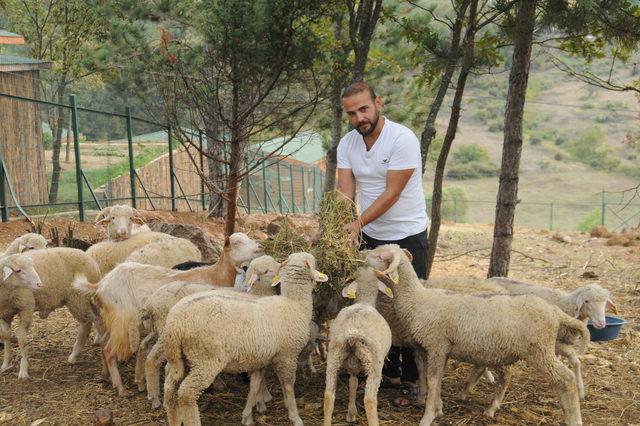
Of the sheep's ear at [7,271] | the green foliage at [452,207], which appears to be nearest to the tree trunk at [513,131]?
the sheep's ear at [7,271]

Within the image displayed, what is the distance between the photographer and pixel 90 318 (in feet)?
21.5

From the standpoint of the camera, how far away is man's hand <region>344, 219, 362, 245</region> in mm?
5438

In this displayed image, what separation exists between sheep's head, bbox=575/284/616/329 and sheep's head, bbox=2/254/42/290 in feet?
16.1

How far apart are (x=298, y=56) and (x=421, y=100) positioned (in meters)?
8.86

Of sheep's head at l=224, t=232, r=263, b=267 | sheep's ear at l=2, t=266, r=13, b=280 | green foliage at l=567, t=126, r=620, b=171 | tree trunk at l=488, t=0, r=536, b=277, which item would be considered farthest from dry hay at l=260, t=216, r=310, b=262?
green foliage at l=567, t=126, r=620, b=171

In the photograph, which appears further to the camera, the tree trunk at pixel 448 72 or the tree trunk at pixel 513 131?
the tree trunk at pixel 448 72

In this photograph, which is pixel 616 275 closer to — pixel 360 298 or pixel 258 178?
pixel 360 298

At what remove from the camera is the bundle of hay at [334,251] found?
5414 mm

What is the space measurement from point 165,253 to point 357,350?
10.9ft

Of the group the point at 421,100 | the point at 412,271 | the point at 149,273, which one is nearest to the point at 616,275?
the point at 421,100

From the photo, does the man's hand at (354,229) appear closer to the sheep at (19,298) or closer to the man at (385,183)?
the man at (385,183)

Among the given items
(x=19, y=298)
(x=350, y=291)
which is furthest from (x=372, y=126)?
(x=19, y=298)

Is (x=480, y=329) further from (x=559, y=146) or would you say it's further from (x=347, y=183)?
(x=559, y=146)

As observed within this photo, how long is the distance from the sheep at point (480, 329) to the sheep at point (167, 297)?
2.84 ft
